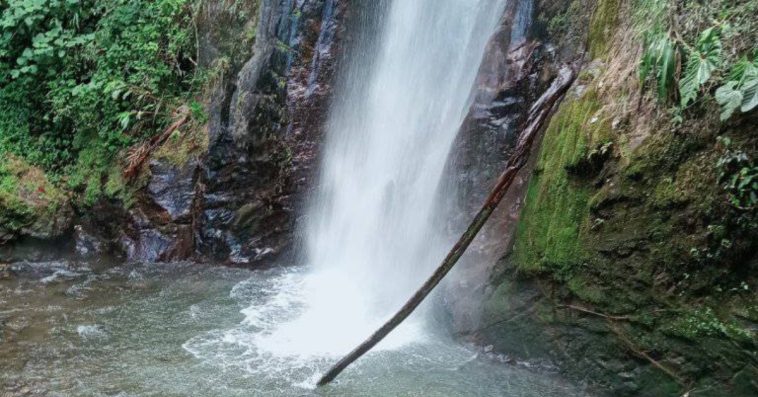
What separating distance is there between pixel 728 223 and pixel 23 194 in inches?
338

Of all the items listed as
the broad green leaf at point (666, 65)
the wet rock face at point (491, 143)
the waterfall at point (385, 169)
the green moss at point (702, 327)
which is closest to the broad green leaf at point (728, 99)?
the broad green leaf at point (666, 65)

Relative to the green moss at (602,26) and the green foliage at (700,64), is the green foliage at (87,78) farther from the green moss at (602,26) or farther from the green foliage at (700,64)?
the green foliage at (700,64)

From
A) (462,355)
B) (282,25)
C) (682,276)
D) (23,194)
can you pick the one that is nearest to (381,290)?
(462,355)

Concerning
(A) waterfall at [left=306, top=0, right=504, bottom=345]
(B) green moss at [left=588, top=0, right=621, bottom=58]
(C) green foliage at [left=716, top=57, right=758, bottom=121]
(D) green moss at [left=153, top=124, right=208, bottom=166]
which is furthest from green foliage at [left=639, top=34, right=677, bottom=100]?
(D) green moss at [left=153, top=124, right=208, bottom=166]

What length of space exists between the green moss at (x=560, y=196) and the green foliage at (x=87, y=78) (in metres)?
5.92

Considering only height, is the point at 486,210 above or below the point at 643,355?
above

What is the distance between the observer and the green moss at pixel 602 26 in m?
4.92

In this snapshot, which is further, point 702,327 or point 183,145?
point 183,145

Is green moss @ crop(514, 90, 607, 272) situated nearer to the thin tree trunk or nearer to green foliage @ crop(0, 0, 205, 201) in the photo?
the thin tree trunk

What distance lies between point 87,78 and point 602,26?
7.80 metres

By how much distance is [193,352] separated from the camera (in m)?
4.93

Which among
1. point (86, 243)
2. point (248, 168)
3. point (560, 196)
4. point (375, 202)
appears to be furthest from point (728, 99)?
point (86, 243)

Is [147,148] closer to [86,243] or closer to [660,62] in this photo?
[86,243]

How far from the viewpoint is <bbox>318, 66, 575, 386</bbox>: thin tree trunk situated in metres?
4.51
